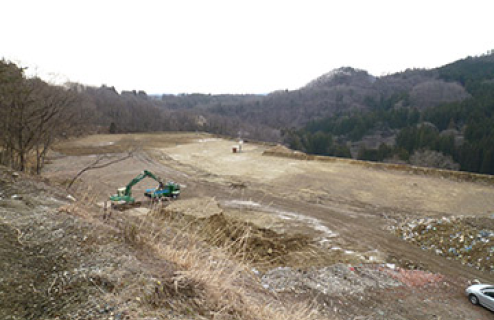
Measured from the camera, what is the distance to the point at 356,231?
9.17 meters

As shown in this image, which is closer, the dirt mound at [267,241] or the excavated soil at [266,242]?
the excavated soil at [266,242]

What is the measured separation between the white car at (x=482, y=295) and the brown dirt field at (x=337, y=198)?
0.53 ft

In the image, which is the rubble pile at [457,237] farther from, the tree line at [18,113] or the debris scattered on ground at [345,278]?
the tree line at [18,113]

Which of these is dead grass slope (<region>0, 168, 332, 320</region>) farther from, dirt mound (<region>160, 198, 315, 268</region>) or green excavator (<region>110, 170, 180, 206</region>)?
green excavator (<region>110, 170, 180, 206</region>)

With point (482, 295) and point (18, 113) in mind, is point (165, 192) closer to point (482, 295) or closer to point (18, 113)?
point (18, 113)

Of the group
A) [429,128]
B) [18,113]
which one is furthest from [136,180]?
[429,128]

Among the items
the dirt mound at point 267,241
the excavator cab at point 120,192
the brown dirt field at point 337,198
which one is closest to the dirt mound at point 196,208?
the dirt mound at point 267,241

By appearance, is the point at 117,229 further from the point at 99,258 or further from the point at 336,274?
the point at 336,274

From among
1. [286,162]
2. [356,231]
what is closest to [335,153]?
[286,162]

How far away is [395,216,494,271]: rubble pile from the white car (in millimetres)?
1799

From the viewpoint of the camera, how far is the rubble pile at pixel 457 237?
→ 7.55 meters

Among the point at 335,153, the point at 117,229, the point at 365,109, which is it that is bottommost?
the point at 335,153

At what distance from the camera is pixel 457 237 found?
8.33 meters

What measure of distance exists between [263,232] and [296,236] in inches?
42.1
